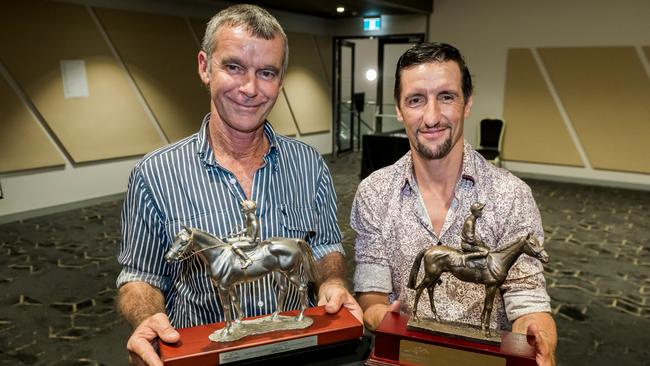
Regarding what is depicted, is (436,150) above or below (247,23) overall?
below

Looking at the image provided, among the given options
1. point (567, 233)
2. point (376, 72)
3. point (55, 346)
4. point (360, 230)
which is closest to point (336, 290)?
point (360, 230)

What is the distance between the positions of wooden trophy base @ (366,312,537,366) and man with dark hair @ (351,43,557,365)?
0.48ft

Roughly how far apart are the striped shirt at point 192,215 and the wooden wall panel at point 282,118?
8.08 m

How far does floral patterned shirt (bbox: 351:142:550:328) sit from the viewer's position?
5.39ft

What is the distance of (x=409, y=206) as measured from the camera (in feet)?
5.67

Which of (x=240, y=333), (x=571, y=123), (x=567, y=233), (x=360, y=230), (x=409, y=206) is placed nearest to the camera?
(x=240, y=333)

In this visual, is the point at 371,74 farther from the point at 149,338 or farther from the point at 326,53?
the point at 149,338

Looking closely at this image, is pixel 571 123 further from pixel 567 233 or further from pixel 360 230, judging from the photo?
pixel 360 230

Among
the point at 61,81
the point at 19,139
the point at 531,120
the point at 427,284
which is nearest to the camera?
the point at 427,284

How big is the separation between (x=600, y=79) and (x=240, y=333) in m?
8.73

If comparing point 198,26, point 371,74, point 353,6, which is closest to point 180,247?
point 198,26

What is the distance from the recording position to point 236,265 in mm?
1415

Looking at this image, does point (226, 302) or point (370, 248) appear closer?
point (226, 302)

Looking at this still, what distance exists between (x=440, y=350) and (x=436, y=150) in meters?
0.64
